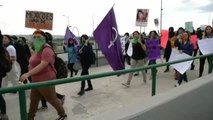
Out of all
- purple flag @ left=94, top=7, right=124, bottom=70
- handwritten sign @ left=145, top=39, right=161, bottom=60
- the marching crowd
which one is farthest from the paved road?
handwritten sign @ left=145, top=39, right=161, bottom=60

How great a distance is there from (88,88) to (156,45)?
4.03 m

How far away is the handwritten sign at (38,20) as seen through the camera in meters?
7.84

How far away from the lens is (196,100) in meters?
5.00

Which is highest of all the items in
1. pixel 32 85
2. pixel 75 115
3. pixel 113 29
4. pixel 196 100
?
pixel 113 29

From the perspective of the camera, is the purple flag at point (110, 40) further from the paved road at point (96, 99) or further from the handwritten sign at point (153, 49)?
the handwritten sign at point (153, 49)

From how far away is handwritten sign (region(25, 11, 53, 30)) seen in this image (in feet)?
25.7

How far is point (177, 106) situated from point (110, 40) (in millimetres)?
1648

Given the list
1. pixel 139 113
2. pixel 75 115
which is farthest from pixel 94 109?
pixel 139 113

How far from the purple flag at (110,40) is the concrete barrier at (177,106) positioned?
110cm

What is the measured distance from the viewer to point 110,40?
213 inches

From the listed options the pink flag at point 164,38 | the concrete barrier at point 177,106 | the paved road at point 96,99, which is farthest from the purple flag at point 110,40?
the pink flag at point 164,38

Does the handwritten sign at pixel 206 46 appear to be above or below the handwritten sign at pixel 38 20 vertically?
below

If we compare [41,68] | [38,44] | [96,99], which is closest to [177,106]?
[41,68]

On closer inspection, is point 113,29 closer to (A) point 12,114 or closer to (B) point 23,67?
(A) point 12,114
